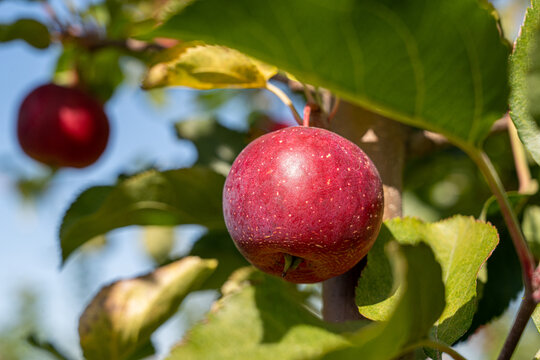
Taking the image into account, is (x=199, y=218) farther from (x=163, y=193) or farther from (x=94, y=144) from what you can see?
(x=94, y=144)

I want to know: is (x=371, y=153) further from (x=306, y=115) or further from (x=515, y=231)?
(x=515, y=231)

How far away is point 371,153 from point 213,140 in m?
0.46

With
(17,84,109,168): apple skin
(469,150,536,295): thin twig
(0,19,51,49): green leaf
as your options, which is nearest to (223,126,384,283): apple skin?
(469,150,536,295): thin twig

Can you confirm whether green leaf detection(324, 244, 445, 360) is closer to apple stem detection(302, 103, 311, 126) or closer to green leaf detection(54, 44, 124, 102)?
apple stem detection(302, 103, 311, 126)

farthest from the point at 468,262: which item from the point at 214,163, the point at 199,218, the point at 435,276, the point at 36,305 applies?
the point at 36,305

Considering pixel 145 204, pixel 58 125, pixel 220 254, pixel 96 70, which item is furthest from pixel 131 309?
pixel 96 70

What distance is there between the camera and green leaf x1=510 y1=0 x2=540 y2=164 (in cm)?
47

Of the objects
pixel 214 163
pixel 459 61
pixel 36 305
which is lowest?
pixel 36 305

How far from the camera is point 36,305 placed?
4.25 metres

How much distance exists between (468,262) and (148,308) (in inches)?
15.3

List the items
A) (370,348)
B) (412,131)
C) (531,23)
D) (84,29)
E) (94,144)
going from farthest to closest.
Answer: (94,144)
(84,29)
(412,131)
(531,23)
(370,348)

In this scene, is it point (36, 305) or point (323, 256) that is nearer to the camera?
point (323, 256)

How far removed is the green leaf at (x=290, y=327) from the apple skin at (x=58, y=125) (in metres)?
1.40

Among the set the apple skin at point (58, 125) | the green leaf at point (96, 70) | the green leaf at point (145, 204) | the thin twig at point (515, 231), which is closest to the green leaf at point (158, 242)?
the apple skin at point (58, 125)
